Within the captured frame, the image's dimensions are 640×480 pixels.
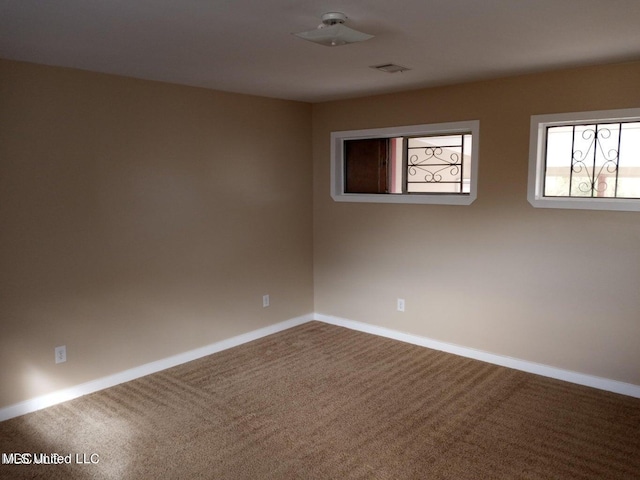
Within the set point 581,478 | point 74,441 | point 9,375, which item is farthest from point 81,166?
point 581,478

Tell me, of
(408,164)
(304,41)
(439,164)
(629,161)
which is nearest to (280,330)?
(408,164)

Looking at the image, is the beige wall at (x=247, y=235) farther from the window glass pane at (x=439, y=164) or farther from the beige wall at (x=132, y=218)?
the window glass pane at (x=439, y=164)

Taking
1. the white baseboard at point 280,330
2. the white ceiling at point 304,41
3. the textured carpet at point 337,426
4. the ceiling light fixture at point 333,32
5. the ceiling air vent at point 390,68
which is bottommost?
the textured carpet at point 337,426

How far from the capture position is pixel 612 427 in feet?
10.4

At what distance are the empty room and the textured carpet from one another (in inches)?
0.7

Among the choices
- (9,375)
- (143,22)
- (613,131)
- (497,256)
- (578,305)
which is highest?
(143,22)

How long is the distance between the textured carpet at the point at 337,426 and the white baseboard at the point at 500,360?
0.09 meters

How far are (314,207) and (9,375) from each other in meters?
3.10

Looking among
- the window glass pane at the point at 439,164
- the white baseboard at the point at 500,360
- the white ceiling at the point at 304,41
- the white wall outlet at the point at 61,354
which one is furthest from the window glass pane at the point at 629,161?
the white wall outlet at the point at 61,354

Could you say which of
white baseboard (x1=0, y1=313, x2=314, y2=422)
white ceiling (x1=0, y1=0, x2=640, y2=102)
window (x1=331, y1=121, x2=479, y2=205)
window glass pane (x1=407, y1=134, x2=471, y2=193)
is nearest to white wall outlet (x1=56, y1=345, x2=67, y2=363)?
white baseboard (x1=0, y1=313, x2=314, y2=422)

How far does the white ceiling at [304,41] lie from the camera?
2248 millimetres

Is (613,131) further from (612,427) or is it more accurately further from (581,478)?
(581,478)

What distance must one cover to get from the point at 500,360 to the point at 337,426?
1.72 m

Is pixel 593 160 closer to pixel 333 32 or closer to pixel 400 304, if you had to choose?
pixel 400 304
